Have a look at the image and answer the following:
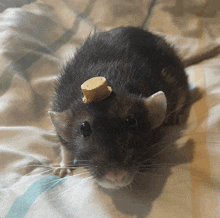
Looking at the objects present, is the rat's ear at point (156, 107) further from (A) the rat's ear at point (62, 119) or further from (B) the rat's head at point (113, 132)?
(A) the rat's ear at point (62, 119)

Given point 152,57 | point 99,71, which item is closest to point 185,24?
point 152,57

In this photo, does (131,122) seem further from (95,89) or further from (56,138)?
(56,138)

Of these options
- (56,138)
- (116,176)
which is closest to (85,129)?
(116,176)

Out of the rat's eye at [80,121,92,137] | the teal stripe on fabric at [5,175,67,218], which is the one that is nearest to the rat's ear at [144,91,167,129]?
the rat's eye at [80,121,92,137]

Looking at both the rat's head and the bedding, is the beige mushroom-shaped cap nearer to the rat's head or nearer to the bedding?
the rat's head

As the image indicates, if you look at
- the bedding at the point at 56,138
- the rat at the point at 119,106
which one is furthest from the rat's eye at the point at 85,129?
the bedding at the point at 56,138

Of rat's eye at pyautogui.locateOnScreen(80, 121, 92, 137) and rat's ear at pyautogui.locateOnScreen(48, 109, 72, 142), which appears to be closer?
rat's eye at pyautogui.locateOnScreen(80, 121, 92, 137)
